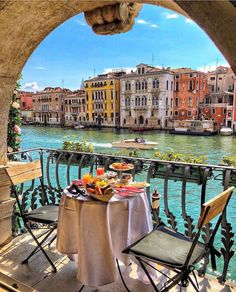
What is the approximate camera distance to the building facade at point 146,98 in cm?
4606

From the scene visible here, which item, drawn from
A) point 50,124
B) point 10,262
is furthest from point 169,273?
point 50,124

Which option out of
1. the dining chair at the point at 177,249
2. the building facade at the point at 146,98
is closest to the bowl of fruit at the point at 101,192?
the dining chair at the point at 177,249

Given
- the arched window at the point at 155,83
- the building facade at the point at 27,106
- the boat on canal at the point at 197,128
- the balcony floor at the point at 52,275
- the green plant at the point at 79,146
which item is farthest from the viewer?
the building facade at the point at 27,106

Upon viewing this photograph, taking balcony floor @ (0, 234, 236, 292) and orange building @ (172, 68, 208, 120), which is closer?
balcony floor @ (0, 234, 236, 292)

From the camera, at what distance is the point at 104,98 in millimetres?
52188

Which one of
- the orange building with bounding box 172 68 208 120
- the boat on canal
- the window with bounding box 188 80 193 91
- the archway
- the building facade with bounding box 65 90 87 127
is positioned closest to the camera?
the archway

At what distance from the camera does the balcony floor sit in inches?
85.3

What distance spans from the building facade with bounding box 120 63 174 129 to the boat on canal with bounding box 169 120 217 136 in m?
5.51

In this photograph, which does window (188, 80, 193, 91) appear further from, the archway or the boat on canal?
the archway

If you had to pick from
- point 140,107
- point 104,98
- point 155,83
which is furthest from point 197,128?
point 104,98

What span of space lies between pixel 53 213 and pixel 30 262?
0.48 m

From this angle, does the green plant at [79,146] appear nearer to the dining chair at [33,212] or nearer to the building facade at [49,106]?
the dining chair at [33,212]

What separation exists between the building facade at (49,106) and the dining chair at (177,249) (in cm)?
5979

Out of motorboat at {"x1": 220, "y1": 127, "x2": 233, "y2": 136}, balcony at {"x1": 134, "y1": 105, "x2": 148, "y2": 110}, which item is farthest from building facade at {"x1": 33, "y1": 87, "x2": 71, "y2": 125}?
motorboat at {"x1": 220, "y1": 127, "x2": 233, "y2": 136}
